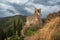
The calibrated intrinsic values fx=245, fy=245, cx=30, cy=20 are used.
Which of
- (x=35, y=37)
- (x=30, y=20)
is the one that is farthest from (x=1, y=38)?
(x=35, y=37)

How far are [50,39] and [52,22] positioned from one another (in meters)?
0.82

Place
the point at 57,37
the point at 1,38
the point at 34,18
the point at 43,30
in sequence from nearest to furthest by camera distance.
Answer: the point at 57,37 < the point at 43,30 < the point at 34,18 < the point at 1,38

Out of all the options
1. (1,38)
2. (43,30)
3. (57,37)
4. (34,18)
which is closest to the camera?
(57,37)

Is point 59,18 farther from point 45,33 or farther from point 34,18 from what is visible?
point 34,18

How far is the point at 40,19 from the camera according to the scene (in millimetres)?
46938

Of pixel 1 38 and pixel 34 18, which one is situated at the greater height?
pixel 34 18

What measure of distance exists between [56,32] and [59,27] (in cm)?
26

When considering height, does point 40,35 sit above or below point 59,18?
below

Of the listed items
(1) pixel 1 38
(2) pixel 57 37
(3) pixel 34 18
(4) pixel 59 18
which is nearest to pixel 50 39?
(2) pixel 57 37

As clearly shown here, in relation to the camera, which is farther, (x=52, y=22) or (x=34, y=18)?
(x=34, y=18)

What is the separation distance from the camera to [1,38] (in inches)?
2496

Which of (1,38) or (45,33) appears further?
(1,38)

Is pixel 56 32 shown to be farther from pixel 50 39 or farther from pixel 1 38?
pixel 1 38

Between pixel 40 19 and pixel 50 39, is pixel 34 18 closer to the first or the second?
pixel 40 19
